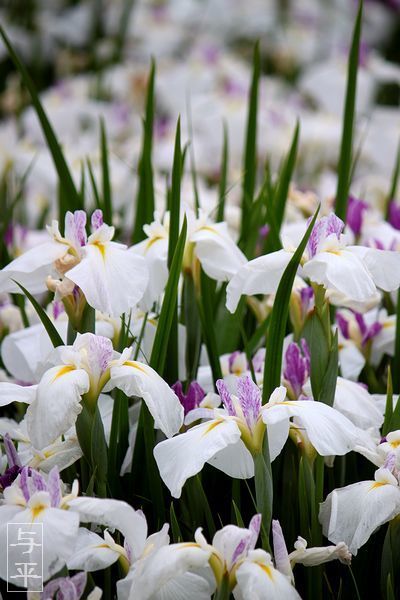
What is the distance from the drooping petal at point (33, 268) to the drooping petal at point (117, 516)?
323mm

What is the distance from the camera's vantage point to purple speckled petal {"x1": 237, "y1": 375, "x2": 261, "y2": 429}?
3.12ft

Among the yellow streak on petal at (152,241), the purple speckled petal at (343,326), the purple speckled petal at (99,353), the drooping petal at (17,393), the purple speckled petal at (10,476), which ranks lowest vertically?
the purple speckled petal at (10,476)

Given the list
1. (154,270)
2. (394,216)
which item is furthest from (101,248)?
(394,216)

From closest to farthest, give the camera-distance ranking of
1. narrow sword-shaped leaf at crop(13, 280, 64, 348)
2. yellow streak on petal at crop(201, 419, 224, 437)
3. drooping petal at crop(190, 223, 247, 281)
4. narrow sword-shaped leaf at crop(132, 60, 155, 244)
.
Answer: yellow streak on petal at crop(201, 419, 224, 437), narrow sword-shaped leaf at crop(13, 280, 64, 348), drooping petal at crop(190, 223, 247, 281), narrow sword-shaped leaf at crop(132, 60, 155, 244)

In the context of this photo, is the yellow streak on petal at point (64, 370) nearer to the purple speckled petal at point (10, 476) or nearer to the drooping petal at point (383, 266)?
the purple speckled petal at point (10, 476)

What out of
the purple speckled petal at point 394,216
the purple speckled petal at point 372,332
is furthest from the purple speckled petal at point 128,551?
the purple speckled petal at point 394,216

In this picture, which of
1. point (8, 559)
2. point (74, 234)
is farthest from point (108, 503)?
point (74, 234)

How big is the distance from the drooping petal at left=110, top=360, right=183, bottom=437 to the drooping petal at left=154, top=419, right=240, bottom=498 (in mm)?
19

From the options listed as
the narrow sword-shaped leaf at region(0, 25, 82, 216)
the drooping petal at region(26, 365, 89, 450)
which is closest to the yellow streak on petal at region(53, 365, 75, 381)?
the drooping petal at region(26, 365, 89, 450)

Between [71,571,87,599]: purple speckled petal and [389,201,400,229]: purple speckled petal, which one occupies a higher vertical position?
[389,201,400,229]: purple speckled petal

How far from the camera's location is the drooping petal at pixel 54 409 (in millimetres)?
927

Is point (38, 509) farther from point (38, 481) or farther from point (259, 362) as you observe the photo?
point (259, 362)

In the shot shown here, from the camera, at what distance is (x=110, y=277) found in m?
1.04

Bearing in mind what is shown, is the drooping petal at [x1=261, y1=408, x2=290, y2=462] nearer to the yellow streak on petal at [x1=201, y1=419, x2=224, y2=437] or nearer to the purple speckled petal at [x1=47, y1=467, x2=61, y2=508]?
the yellow streak on petal at [x1=201, y1=419, x2=224, y2=437]
